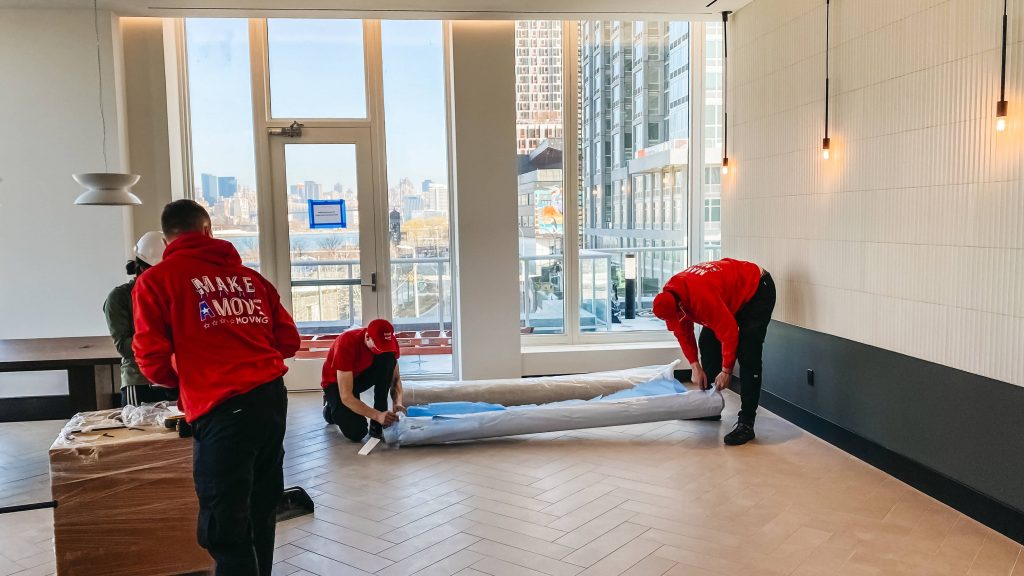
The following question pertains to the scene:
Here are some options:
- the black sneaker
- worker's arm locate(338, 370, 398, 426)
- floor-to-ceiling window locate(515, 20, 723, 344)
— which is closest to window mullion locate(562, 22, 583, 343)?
floor-to-ceiling window locate(515, 20, 723, 344)

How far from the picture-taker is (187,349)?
2416 millimetres

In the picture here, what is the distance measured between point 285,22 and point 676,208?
3743mm

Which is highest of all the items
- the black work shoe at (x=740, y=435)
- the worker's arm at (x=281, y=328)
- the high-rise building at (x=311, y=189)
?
the high-rise building at (x=311, y=189)

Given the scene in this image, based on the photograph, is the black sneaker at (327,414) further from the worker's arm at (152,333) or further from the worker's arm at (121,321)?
the worker's arm at (152,333)

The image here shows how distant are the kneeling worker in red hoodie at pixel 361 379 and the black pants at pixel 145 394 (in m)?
1.00

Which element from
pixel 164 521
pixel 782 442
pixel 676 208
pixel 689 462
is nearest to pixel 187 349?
pixel 164 521

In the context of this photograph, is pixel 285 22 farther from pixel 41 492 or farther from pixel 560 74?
pixel 41 492

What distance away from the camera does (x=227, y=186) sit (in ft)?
20.4

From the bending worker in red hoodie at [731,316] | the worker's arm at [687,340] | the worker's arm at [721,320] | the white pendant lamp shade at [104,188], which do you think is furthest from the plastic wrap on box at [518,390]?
the white pendant lamp shade at [104,188]

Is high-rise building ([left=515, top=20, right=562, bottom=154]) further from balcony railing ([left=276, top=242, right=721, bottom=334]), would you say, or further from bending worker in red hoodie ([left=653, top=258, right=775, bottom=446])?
bending worker in red hoodie ([left=653, top=258, right=775, bottom=446])

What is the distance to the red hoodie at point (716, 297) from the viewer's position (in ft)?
14.9

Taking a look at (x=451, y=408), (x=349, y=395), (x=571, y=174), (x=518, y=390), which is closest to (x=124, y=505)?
(x=349, y=395)

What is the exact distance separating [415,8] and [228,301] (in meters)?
3.78

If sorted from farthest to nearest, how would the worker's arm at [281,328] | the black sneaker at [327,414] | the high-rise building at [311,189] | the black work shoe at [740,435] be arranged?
the high-rise building at [311,189], the black sneaker at [327,414], the black work shoe at [740,435], the worker's arm at [281,328]
